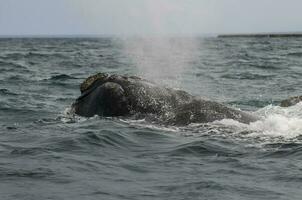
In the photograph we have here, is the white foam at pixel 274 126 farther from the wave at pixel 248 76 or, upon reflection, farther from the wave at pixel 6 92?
the wave at pixel 248 76

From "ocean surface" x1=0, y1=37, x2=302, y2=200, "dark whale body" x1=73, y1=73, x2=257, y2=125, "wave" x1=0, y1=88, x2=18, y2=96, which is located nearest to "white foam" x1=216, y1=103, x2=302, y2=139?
"ocean surface" x1=0, y1=37, x2=302, y2=200

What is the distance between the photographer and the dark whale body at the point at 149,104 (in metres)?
14.7

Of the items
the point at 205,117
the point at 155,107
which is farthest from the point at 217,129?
the point at 155,107

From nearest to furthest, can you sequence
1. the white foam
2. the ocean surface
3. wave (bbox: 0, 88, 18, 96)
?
the ocean surface < the white foam < wave (bbox: 0, 88, 18, 96)

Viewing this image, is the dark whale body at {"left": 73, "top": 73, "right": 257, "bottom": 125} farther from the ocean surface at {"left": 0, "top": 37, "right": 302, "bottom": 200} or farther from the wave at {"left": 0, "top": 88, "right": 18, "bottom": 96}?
the wave at {"left": 0, "top": 88, "right": 18, "bottom": 96}

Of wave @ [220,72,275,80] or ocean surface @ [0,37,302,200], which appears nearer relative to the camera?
ocean surface @ [0,37,302,200]

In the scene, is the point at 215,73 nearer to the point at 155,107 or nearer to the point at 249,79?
the point at 249,79

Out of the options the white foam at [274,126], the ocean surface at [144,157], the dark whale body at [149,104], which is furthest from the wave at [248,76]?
the dark whale body at [149,104]

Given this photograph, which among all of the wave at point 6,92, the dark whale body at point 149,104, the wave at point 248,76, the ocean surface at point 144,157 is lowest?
the wave at point 6,92

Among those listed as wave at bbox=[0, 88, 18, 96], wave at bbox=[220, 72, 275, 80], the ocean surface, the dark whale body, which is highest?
the dark whale body

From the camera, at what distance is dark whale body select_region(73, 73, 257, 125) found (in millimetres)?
14719

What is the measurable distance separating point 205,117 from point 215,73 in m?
20.7

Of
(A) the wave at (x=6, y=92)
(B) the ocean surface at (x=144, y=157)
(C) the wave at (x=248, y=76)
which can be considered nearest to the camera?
(B) the ocean surface at (x=144, y=157)

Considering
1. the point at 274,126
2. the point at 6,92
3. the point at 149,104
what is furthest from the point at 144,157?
the point at 6,92
